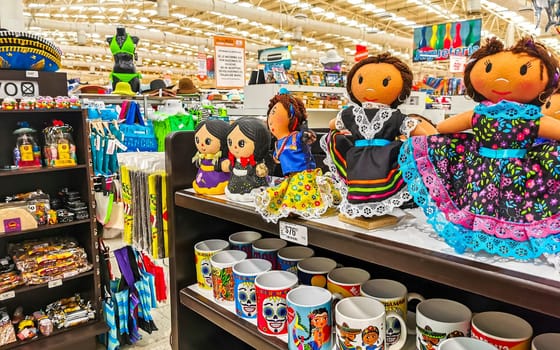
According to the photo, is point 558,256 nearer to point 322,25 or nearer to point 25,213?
point 25,213

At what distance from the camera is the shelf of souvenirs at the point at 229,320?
1.00 metres

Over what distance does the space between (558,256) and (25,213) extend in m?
2.32

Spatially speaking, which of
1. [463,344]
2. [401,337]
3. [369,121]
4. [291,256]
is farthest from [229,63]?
[463,344]

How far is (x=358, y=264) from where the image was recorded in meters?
1.33

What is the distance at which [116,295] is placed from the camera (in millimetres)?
2449

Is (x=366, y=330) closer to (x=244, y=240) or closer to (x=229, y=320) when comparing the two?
(x=229, y=320)

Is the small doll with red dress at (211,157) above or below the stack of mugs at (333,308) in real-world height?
above

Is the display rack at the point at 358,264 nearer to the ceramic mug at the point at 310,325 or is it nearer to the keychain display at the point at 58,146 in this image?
the ceramic mug at the point at 310,325

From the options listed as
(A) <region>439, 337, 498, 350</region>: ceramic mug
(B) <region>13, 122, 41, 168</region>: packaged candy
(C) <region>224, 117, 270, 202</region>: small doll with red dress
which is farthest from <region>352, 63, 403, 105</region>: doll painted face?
(B) <region>13, 122, 41, 168</region>: packaged candy

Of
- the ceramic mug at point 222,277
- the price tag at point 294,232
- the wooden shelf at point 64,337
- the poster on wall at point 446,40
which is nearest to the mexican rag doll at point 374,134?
the price tag at point 294,232

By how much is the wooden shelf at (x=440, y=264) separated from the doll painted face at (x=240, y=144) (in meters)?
0.28

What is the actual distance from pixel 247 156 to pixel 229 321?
46 centimetres

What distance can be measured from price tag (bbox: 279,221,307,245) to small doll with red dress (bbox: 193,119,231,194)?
0.36 metres

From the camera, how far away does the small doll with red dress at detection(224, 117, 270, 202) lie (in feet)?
3.88
